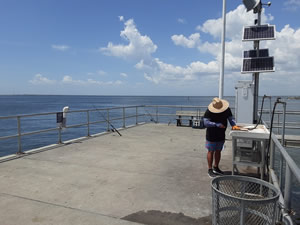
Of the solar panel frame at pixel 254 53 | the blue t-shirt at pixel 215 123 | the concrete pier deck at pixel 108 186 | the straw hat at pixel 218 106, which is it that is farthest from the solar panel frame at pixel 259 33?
the concrete pier deck at pixel 108 186

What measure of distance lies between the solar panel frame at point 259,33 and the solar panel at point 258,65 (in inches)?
15.5

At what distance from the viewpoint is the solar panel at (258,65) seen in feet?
14.7

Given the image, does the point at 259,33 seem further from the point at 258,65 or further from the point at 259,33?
the point at 258,65

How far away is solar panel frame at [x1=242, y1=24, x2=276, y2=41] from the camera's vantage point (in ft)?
15.1

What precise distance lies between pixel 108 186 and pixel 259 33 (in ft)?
13.3

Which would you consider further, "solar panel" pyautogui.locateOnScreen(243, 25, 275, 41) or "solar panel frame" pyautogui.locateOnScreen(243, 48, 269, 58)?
"solar panel frame" pyautogui.locateOnScreen(243, 48, 269, 58)

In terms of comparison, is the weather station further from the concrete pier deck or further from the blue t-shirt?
the concrete pier deck

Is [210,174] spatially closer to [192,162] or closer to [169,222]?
[192,162]

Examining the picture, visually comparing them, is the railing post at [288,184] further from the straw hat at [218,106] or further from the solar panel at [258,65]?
the solar panel at [258,65]

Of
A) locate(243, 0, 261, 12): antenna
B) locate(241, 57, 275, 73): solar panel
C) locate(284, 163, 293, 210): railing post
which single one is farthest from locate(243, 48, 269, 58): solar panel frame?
locate(284, 163, 293, 210): railing post

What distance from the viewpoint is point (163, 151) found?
6.39 metres

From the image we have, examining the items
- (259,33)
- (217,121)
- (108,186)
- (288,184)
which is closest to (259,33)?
(259,33)

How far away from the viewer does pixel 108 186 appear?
4012mm

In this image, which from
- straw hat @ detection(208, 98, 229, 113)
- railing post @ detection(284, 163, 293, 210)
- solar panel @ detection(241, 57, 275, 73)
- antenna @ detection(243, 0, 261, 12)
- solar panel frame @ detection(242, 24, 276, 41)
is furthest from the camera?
antenna @ detection(243, 0, 261, 12)
